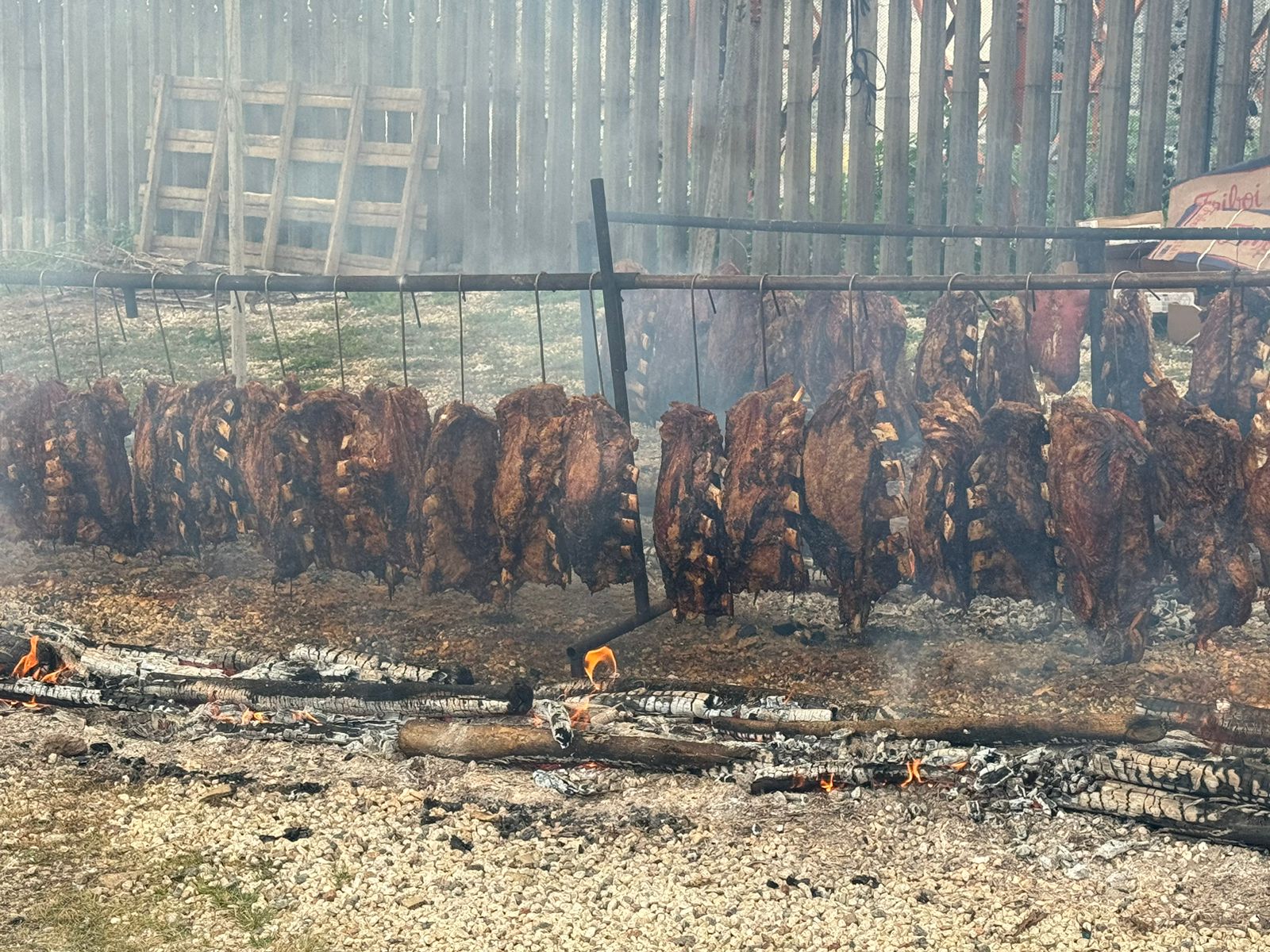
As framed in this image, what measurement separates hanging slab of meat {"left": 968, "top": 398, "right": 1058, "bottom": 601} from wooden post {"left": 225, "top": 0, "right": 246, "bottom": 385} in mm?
4872

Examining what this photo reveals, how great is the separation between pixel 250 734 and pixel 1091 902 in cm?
321

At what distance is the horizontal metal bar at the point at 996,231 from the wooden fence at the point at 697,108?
115 inches

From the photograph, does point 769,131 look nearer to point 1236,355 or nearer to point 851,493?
point 1236,355

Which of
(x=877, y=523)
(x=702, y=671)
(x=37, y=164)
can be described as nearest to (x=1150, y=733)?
(x=877, y=523)

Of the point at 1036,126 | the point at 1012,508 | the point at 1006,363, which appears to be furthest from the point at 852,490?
the point at 1036,126

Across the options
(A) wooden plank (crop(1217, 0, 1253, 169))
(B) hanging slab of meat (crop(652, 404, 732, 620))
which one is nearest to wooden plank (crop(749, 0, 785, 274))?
(A) wooden plank (crop(1217, 0, 1253, 169))

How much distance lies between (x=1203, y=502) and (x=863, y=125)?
7233mm

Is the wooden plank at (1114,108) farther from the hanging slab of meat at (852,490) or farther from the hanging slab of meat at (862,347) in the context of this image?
the hanging slab of meat at (852,490)

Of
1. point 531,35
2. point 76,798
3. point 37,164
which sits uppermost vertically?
point 531,35

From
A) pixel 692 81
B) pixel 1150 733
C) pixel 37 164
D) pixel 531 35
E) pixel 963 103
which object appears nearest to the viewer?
pixel 1150 733

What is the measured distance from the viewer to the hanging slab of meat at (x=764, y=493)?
5688 mm

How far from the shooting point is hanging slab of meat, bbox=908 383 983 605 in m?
5.62

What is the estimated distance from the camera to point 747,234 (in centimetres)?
1344

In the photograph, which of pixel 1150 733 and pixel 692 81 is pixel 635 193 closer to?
pixel 692 81
